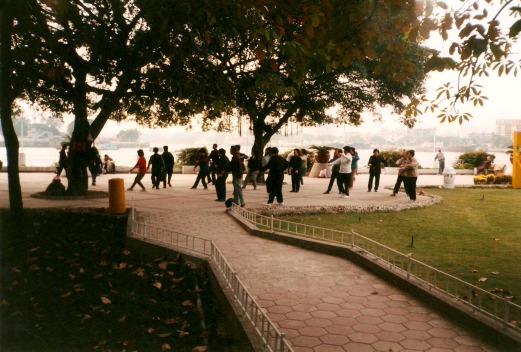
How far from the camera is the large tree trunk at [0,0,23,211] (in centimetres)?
733

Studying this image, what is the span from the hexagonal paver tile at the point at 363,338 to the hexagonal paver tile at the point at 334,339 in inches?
3.1

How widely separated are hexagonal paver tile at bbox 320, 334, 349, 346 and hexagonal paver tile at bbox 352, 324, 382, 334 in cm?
27

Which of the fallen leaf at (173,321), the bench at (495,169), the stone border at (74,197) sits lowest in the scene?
the fallen leaf at (173,321)

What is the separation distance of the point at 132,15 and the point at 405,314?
10.2 meters

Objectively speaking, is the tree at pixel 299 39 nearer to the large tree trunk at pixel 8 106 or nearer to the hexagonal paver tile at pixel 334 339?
the large tree trunk at pixel 8 106

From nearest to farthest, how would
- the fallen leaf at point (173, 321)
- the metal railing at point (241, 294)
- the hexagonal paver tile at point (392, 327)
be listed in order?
the metal railing at point (241, 294) < the hexagonal paver tile at point (392, 327) < the fallen leaf at point (173, 321)

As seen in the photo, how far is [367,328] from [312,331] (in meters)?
0.58

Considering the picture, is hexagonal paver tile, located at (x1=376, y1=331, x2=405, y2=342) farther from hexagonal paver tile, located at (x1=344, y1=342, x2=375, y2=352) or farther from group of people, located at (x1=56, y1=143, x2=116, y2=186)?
group of people, located at (x1=56, y1=143, x2=116, y2=186)

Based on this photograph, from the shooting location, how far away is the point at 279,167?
12492 mm

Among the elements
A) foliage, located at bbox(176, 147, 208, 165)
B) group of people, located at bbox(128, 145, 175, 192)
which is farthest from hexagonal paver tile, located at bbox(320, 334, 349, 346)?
foliage, located at bbox(176, 147, 208, 165)

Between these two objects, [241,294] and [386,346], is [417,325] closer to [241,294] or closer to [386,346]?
[386,346]

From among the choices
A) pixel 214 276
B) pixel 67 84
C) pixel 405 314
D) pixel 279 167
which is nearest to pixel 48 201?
pixel 67 84

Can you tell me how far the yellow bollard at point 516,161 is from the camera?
20875 mm

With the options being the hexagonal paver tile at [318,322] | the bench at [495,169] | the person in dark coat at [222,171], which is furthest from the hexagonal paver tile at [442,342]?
the bench at [495,169]
